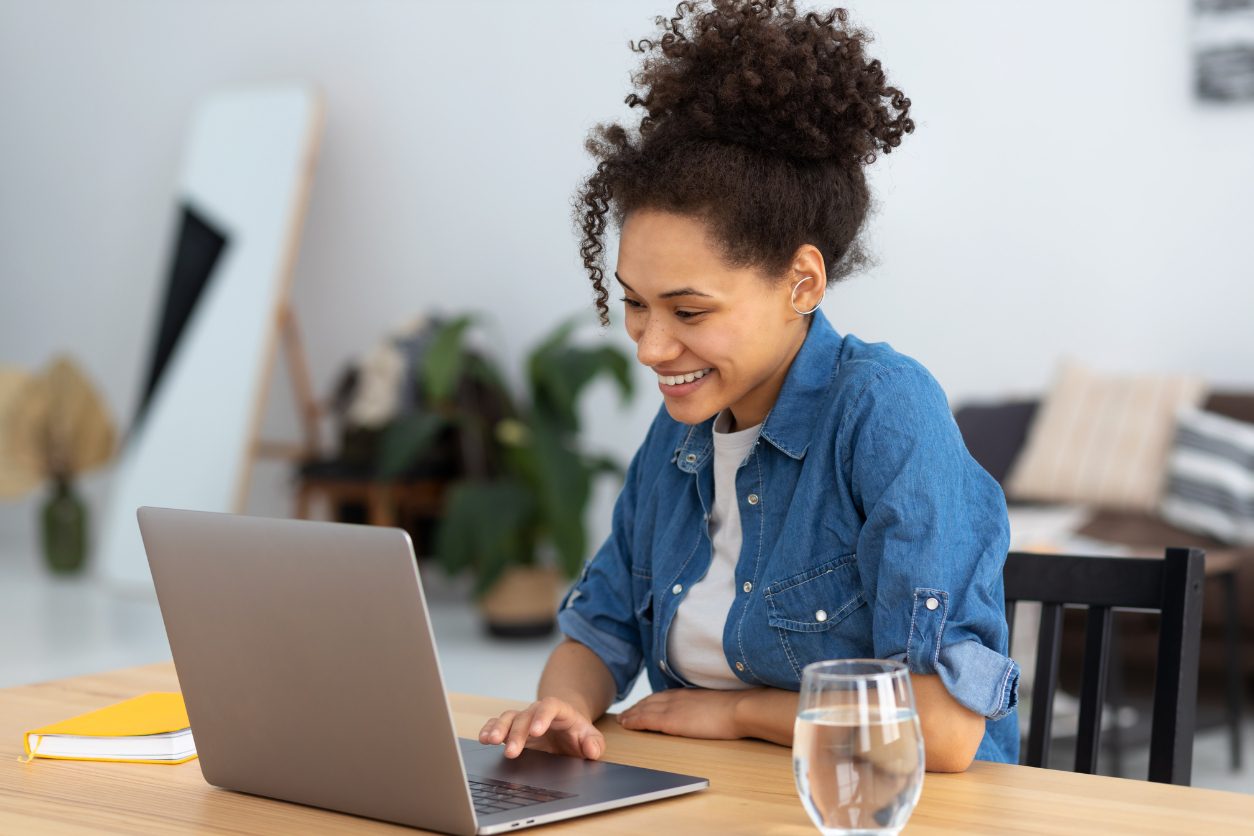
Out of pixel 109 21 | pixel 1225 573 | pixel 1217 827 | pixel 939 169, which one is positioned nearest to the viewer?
pixel 1217 827

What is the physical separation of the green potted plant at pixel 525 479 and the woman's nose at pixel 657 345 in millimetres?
3071

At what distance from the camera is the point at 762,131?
1227 millimetres

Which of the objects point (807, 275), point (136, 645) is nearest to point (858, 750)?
point (807, 275)

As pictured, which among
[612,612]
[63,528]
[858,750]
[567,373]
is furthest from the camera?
[63,528]

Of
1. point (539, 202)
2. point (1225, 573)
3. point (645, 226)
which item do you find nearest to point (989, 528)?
point (645, 226)

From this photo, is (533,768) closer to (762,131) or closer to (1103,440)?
(762,131)

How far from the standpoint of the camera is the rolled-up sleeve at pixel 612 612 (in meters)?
1.40

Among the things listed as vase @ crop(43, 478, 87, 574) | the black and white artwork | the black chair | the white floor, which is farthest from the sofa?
vase @ crop(43, 478, 87, 574)

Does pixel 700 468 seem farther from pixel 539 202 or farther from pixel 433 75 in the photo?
pixel 433 75

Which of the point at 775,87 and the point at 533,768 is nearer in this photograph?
the point at 533,768

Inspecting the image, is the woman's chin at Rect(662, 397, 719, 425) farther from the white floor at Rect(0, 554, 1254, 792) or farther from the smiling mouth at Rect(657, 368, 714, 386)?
the white floor at Rect(0, 554, 1254, 792)

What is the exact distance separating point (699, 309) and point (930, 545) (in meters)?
0.28

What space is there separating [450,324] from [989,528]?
353 centimetres

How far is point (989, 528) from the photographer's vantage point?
1.14 m
